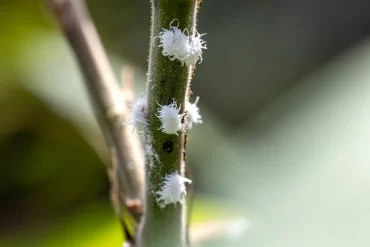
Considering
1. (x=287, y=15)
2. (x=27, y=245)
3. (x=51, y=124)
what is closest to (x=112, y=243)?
(x=27, y=245)

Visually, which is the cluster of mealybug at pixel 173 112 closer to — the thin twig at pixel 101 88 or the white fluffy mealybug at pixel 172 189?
the white fluffy mealybug at pixel 172 189

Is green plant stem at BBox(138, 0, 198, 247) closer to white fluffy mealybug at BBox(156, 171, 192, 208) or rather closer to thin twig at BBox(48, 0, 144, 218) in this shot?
white fluffy mealybug at BBox(156, 171, 192, 208)

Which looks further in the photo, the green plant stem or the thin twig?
the thin twig

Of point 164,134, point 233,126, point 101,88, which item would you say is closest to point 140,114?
point 164,134

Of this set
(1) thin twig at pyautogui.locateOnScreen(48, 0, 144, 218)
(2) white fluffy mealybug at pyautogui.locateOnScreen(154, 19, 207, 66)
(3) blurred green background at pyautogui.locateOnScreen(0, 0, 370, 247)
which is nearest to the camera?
(2) white fluffy mealybug at pyautogui.locateOnScreen(154, 19, 207, 66)

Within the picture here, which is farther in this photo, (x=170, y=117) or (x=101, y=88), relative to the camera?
(x=101, y=88)

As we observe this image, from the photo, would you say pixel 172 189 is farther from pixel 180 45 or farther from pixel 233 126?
pixel 233 126

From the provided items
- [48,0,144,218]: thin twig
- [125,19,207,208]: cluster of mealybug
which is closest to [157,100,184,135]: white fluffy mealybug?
[125,19,207,208]: cluster of mealybug
